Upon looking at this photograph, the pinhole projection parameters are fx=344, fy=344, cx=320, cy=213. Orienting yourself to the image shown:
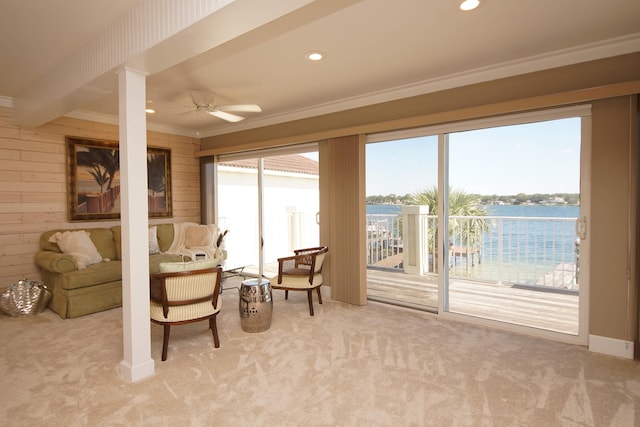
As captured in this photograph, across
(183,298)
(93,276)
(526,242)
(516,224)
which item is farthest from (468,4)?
(93,276)

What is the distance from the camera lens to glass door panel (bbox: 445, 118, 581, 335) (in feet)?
12.2

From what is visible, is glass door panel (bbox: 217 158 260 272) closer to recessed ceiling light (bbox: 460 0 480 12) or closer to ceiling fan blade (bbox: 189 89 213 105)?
ceiling fan blade (bbox: 189 89 213 105)

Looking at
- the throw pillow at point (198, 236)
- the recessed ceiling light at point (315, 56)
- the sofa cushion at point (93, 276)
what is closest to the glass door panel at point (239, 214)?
the throw pillow at point (198, 236)

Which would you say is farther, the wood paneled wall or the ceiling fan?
the wood paneled wall

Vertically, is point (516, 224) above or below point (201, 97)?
below

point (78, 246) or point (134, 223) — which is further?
point (78, 246)

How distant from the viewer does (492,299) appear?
433 centimetres

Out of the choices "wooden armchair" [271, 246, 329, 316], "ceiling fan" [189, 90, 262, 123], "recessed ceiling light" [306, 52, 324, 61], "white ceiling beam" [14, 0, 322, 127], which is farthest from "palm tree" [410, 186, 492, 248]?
"white ceiling beam" [14, 0, 322, 127]

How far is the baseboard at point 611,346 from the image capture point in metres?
2.71

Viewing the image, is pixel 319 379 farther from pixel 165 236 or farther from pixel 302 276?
pixel 165 236

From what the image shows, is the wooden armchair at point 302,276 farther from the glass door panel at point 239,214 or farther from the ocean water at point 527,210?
the glass door panel at point 239,214

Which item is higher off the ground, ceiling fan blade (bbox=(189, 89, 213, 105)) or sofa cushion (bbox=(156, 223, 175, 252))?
ceiling fan blade (bbox=(189, 89, 213, 105))

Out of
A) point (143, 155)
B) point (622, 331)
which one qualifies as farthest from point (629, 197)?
point (143, 155)

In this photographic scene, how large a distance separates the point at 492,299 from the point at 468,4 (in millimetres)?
3456
